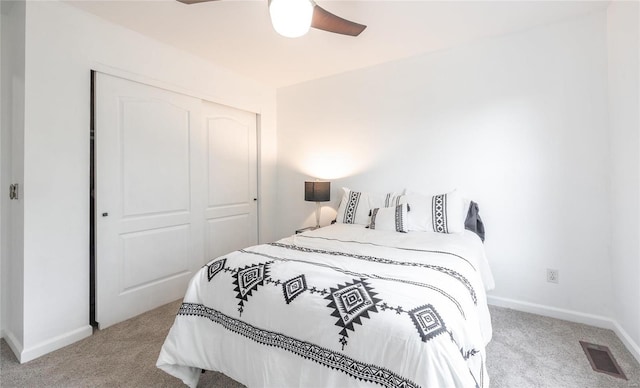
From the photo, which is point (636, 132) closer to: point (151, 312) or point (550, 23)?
point (550, 23)

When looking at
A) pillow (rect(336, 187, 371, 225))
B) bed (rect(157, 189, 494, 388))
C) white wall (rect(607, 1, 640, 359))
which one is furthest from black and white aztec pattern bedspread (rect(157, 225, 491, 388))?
white wall (rect(607, 1, 640, 359))

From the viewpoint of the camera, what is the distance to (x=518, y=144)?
7.98 feet

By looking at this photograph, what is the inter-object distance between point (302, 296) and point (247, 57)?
258 cm

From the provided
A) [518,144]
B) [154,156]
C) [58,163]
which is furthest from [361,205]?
[58,163]

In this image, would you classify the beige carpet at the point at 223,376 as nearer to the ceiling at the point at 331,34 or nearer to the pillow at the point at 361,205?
the pillow at the point at 361,205

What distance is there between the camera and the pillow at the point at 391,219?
240 centimetres

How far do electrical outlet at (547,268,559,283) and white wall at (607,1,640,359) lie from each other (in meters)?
0.33

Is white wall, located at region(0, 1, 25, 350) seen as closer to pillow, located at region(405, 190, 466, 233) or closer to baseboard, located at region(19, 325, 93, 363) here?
baseboard, located at region(19, 325, 93, 363)

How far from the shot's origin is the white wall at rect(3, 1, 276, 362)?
1871mm

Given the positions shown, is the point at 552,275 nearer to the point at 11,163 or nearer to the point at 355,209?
the point at 355,209

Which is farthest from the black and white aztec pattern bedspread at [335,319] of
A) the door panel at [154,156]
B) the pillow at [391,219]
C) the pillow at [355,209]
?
the door panel at [154,156]

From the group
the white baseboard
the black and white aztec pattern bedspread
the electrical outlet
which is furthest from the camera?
the electrical outlet

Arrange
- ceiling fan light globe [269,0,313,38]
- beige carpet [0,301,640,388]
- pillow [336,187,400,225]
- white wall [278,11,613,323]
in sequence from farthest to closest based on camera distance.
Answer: pillow [336,187,400,225]
white wall [278,11,613,323]
beige carpet [0,301,640,388]
ceiling fan light globe [269,0,313,38]

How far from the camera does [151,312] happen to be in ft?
8.26
